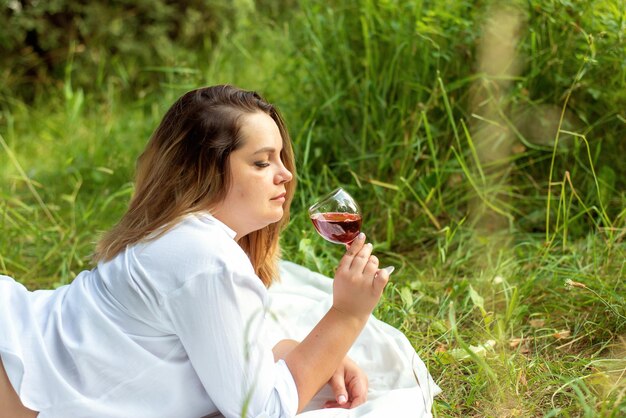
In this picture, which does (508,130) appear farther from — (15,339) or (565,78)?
(15,339)

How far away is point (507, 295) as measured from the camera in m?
2.83

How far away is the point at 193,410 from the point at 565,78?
217 cm

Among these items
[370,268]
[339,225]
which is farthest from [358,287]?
[339,225]

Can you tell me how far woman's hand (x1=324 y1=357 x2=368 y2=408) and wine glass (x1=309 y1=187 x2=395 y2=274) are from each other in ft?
1.35

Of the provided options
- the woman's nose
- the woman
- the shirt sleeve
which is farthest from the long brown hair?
the shirt sleeve

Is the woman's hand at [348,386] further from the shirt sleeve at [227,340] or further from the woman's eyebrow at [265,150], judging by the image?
the woman's eyebrow at [265,150]

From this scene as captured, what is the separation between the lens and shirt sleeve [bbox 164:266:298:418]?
1.91 meters

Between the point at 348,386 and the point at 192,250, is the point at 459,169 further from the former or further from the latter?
the point at 192,250

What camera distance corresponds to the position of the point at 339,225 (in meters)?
2.15

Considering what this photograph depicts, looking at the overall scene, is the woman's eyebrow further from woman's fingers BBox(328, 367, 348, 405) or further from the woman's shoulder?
woman's fingers BBox(328, 367, 348, 405)

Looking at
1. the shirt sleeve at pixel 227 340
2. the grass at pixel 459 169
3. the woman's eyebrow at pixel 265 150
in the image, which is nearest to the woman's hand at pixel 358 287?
the shirt sleeve at pixel 227 340

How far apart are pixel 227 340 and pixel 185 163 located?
539 millimetres

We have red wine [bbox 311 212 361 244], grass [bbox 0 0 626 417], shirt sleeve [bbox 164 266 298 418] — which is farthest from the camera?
grass [bbox 0 0 626 417]

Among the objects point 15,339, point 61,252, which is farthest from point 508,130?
point 15,339
